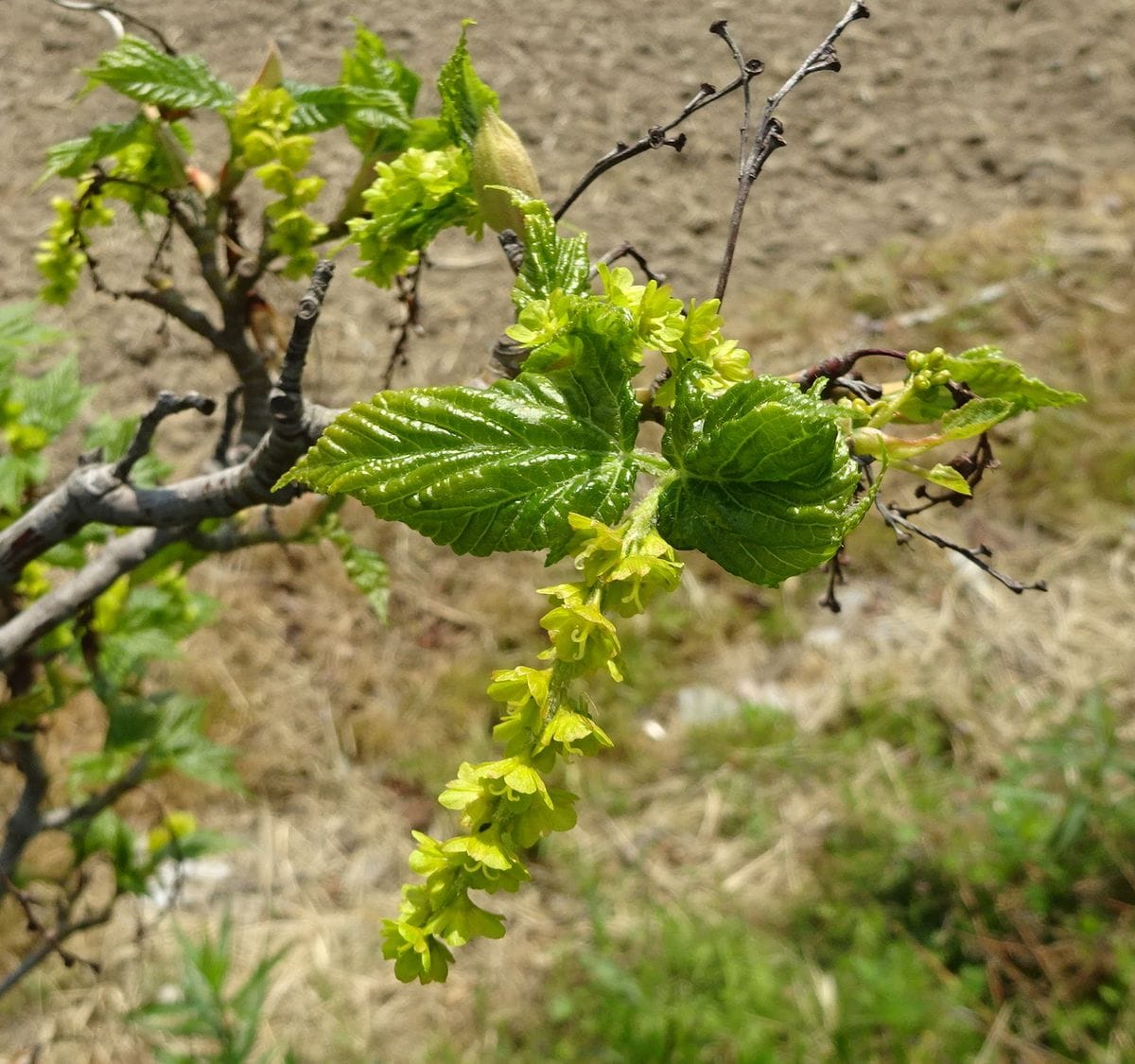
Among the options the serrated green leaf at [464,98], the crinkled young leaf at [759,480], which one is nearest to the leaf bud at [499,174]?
the serrated green leaf at [464,98]

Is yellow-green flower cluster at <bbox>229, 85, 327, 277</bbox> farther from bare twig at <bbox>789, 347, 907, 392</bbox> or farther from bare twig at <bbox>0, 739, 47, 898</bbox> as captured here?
bare twig at <bbox>0, 739, 47, 898</bbox>

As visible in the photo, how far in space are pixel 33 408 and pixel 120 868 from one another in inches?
33.0

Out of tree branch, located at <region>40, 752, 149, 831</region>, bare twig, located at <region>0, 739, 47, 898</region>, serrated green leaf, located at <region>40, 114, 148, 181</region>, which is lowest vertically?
tree branch, located at <region>40, 752, 149, 831</region>

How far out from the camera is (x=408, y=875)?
119 inches

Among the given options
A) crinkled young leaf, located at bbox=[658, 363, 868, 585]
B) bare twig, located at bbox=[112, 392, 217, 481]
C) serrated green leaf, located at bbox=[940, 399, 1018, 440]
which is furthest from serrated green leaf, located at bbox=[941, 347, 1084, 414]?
bare twig, located at bbox=[112, 392, 217, 481]

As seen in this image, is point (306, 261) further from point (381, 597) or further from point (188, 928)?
point (188, 928)

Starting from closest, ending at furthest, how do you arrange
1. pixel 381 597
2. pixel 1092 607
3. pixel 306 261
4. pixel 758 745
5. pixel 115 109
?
pixel 306 261
pixel 381 597
pixel 758 745
pixel 1092 607
pixel 115 109

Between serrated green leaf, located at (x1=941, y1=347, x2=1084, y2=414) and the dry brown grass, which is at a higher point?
serrated green leaf, located at (x1=941, y1=347, x2=1084, y2=414)

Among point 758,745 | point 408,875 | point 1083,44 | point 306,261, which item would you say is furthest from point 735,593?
point 1083,44

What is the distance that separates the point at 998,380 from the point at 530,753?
1.37 feet

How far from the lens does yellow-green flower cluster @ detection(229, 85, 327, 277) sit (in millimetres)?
1101

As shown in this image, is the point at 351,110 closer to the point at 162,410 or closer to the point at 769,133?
the point at 162,410

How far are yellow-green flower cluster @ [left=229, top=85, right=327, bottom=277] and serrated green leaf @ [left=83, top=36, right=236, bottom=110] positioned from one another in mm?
30

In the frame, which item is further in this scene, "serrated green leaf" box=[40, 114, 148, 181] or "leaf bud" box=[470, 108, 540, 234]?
"serrated green leaf" box=[40, 114, 148, 181]
